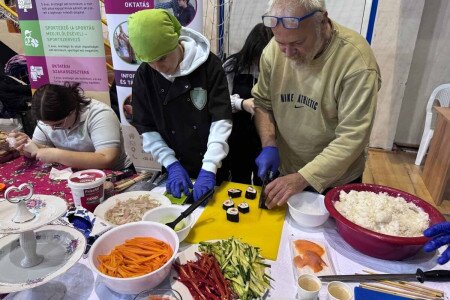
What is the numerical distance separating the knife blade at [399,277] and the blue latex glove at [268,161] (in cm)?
64

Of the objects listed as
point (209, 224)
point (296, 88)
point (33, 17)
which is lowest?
point (209, 224)

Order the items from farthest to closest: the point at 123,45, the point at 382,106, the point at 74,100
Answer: the point at 382,106
the point at 123,45
the point at 74,100

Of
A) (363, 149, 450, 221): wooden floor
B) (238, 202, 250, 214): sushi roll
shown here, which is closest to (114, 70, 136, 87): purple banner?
(238, 202, 250, 214): sushi roll

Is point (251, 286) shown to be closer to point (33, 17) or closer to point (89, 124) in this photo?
point (89, 124)

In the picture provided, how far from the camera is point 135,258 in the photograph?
1.04 meters

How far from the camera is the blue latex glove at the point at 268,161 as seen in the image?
159cm

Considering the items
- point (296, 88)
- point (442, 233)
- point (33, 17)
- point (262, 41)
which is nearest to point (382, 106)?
point (262, 41)

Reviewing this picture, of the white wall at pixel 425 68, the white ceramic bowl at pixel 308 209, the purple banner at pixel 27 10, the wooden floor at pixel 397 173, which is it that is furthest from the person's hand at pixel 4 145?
the white wall at pixel 425 68

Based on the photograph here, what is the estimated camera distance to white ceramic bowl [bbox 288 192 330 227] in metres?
1.28

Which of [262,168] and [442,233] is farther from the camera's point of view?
[262,168]

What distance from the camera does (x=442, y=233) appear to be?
105 centimetres

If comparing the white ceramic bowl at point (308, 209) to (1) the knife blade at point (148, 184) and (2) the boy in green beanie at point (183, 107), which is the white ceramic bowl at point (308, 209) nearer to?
(2) the boy in green beanie at point (183, 107)

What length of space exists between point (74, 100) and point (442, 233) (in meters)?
1.97

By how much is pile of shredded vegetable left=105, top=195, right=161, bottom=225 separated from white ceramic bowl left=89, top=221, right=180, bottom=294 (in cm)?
17
